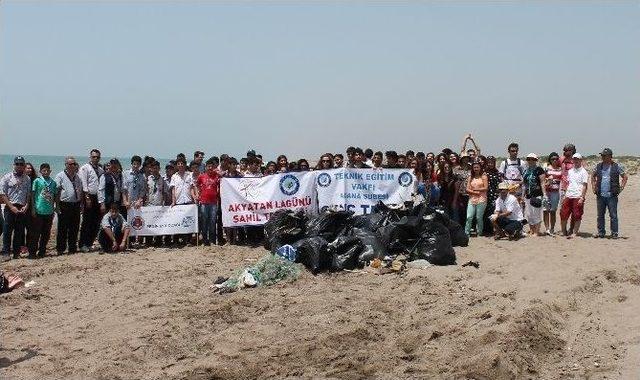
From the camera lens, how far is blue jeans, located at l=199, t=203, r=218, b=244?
11375 millimetres

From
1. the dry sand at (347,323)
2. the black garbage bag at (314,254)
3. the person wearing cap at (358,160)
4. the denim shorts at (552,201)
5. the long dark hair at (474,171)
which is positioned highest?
the person wearing cap at (358,160)

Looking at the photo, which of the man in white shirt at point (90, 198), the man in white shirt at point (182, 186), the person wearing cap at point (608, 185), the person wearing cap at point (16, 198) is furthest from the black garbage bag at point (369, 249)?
the person wearing cap at point (16, 198)

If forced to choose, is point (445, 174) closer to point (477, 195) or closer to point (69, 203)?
point (477, 195)

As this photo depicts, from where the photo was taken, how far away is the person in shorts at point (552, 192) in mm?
11047

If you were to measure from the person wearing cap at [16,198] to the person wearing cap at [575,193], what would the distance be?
9.65 metres

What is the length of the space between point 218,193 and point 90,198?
234cm

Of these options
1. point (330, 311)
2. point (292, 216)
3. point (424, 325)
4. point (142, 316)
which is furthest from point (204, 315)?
point (292, 216)

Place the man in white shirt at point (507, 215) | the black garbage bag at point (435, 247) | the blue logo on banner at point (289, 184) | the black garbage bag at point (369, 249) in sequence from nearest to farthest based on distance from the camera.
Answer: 1. the black garbage bag at point (435, 247)
2. the black garbage bag at point (369, 249)
3. the man in white shirt at point (507, 215)
4. the blue logo on banner at point (289, 184)

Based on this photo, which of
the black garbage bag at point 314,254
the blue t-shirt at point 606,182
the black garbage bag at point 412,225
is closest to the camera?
the black garbage bag at point 314,254

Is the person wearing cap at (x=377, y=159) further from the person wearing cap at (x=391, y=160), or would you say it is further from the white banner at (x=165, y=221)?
the white banner at (x=165, y=221)

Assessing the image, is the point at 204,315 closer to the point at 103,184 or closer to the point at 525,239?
the point at 103,184

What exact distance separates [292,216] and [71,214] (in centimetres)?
418

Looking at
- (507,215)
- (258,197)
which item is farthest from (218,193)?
(507,215)

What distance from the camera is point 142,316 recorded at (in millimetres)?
7254
